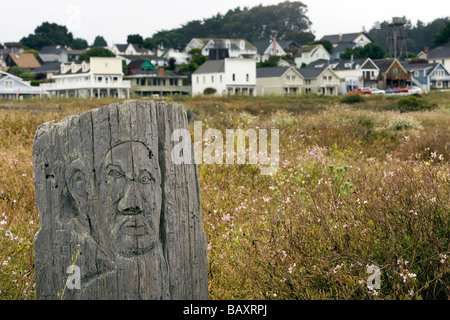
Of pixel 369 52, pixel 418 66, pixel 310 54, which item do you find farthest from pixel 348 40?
pixel 418 66

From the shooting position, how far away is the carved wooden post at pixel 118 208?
398cm

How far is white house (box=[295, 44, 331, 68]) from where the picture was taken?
98438 millimetres

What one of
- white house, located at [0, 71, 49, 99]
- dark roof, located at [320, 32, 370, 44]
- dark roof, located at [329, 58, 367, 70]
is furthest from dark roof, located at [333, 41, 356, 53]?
white house, located at [0, 71, 49, 99]

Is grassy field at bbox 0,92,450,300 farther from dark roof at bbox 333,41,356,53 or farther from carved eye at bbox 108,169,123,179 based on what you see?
dark roof at bbox 333,41,356,53

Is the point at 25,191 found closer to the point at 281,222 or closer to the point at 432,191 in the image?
the point at 281,222

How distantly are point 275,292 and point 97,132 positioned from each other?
1.88 m

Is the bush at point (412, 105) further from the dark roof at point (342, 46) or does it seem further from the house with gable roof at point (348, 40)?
the house with gable roof at point (348, 40)

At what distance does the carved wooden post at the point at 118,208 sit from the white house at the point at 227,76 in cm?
6065

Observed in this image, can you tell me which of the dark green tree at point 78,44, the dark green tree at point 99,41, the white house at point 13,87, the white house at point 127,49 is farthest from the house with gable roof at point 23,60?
the dark green tree at point 99,41

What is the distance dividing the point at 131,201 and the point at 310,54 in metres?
97.3

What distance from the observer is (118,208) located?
3.98 m

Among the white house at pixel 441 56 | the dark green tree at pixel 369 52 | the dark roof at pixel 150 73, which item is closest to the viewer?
the dark roof at pixel 150 73
